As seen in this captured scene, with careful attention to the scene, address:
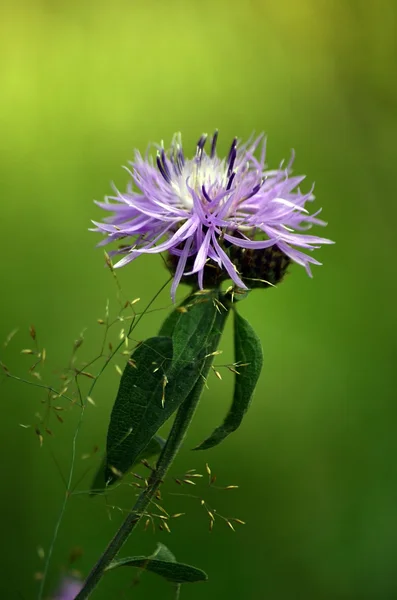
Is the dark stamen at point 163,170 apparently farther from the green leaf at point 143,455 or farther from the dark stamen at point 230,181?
the green leaf at point 143,455

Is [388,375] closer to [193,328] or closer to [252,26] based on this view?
[252,26]

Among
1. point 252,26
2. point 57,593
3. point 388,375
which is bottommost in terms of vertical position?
point 57,593

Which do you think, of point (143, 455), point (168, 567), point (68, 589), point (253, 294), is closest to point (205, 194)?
point (143, 455)

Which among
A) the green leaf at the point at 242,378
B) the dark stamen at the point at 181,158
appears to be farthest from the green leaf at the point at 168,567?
the dark stamen at the point at 181,158

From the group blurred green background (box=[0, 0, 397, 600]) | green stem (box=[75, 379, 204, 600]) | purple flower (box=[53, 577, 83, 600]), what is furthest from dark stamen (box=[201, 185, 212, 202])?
blurred green background (box=[0, 0, 397, 600])

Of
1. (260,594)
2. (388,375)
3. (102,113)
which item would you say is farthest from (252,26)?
(260,594)

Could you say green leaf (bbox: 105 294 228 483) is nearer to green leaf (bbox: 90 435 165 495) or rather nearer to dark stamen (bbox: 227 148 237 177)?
green leaf (bbox: 90 435 165 495)

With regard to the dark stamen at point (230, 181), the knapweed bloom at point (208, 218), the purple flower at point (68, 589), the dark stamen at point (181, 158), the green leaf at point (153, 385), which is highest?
the dark stamen at point (181, 158)
